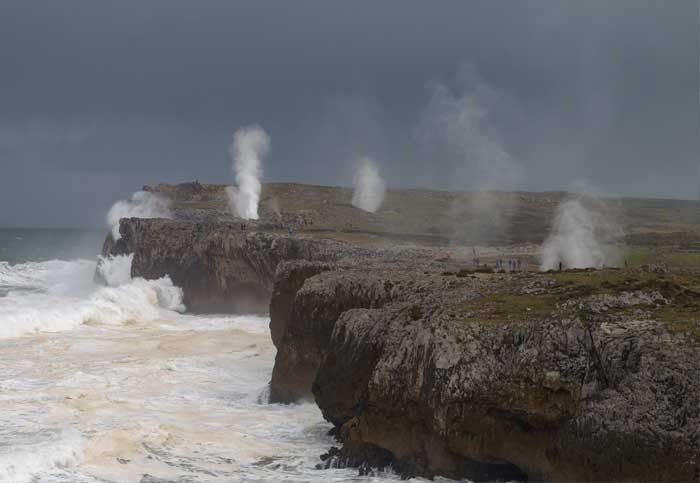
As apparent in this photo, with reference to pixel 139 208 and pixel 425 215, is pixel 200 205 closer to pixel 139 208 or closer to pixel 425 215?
pixel 139 208

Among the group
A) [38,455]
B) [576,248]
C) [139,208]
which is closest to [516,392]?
[38,455]

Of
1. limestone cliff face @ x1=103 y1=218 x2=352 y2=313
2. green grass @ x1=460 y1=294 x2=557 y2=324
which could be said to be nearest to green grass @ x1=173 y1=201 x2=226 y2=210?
limestone cliff face @ x1=103 y1=218 x2=352 y2=313

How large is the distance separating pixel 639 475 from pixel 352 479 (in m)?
6.21

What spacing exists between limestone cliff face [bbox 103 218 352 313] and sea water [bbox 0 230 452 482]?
5562 millimetres

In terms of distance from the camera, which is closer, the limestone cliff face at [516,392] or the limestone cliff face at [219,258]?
the limestone cliff face at [516,392]

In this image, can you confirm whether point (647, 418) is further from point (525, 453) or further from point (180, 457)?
point (180, 457)

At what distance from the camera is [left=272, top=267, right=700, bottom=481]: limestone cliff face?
14.3 meters

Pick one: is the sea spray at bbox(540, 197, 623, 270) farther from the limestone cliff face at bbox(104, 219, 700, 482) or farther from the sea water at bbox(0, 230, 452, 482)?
the limestone cliff face at bbox(104, 219, 700, 482)

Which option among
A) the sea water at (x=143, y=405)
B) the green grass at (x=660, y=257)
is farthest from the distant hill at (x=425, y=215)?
the sea water at (x=143, y=405)

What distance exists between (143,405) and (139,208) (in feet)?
202

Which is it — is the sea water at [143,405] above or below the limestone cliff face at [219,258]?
below

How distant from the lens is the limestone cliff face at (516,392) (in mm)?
14258

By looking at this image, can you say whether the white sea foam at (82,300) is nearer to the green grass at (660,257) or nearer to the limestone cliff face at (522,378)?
the limestone cliff face at (522,378)

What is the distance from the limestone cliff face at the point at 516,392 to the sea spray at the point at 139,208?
204ft
